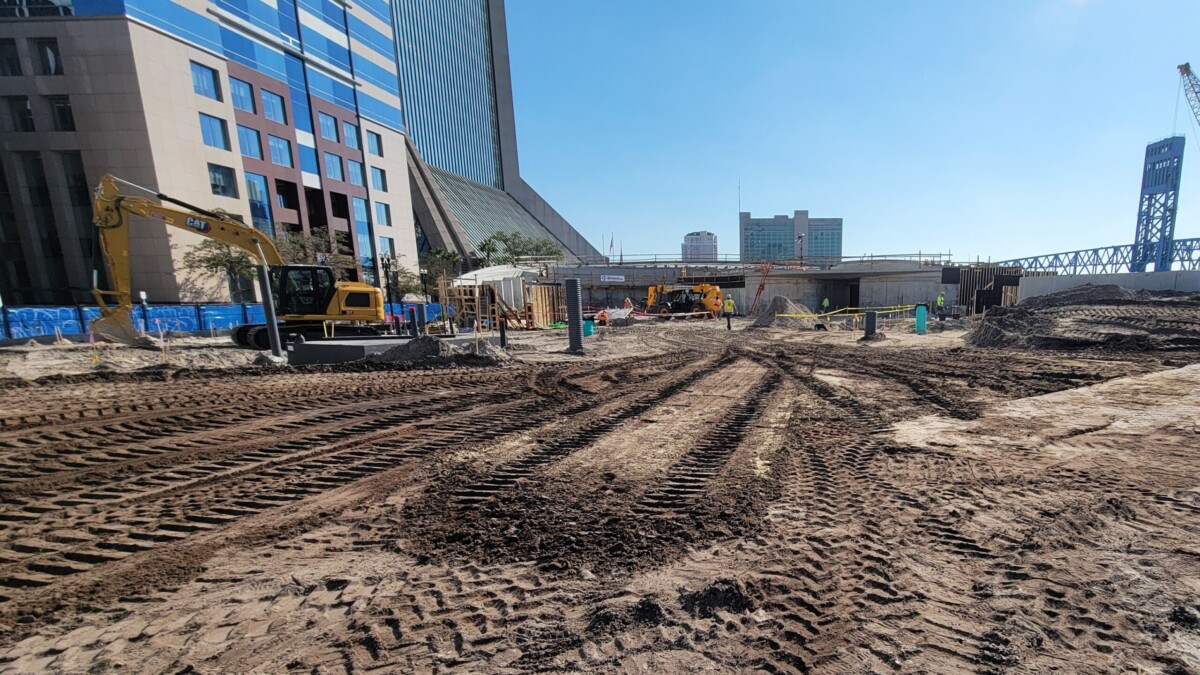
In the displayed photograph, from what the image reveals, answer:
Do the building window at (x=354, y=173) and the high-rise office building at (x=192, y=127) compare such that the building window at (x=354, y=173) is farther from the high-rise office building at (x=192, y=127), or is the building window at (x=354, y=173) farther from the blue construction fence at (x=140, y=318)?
the blue construction fence at (x=140, y=318)

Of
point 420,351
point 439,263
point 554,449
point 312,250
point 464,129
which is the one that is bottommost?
point 554,449

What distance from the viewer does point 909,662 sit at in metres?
2.11

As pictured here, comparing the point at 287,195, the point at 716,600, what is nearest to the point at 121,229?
the point at 716,600

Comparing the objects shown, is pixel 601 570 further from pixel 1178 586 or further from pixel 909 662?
pixel 1178 586

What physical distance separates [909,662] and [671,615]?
114 centimetres

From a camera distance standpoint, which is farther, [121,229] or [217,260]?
[217,260]

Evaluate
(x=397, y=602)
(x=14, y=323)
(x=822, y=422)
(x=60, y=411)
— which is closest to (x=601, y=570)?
(x=397, y=602)

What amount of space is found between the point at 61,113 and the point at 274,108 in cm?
1113

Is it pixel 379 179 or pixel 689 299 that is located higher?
pixel 379 179

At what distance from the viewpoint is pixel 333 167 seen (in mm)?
38344

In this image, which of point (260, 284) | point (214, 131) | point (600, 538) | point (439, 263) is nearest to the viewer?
point (600, 538)

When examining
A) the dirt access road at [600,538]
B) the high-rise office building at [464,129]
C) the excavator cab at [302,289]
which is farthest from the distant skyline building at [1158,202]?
the excavator cab at [302,289]

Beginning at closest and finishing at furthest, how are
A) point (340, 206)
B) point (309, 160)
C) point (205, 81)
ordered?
point (205, 81) < point (309, 160) < point (340, 206)

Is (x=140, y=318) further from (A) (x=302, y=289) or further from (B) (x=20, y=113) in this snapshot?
(B) (x=20, y=113)
